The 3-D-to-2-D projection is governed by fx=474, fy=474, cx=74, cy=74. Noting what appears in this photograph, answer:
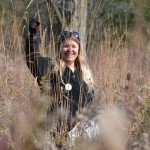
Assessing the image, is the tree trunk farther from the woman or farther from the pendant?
the pendant

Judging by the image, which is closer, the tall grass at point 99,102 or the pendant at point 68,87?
the tall grass at point 99,102

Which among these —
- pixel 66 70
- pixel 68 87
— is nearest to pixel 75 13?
pixel 66 70

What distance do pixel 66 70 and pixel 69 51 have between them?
0.48ft

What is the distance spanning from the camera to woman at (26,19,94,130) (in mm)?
2807

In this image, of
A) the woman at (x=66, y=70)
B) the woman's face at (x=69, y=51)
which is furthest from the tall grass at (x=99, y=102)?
the woman's face at (x=69, y=51)

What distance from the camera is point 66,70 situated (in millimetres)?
2967

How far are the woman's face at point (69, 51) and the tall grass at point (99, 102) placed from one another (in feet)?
0.92

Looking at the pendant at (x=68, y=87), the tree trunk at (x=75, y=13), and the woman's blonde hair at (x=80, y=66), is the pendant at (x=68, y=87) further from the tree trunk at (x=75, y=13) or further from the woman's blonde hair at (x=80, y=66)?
the tree trunk at (x=75, y=13)

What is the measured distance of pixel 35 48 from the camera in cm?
298

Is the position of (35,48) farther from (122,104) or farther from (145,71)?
(122,104)

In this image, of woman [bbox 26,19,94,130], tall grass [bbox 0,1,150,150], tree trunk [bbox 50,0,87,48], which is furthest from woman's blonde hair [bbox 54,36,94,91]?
tree trunk [bbox 50,0,87,48]

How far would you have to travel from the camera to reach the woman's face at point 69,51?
3.03 meters

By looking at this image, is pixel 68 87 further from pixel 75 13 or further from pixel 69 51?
pixel 75 13

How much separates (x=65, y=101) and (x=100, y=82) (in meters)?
0.96
